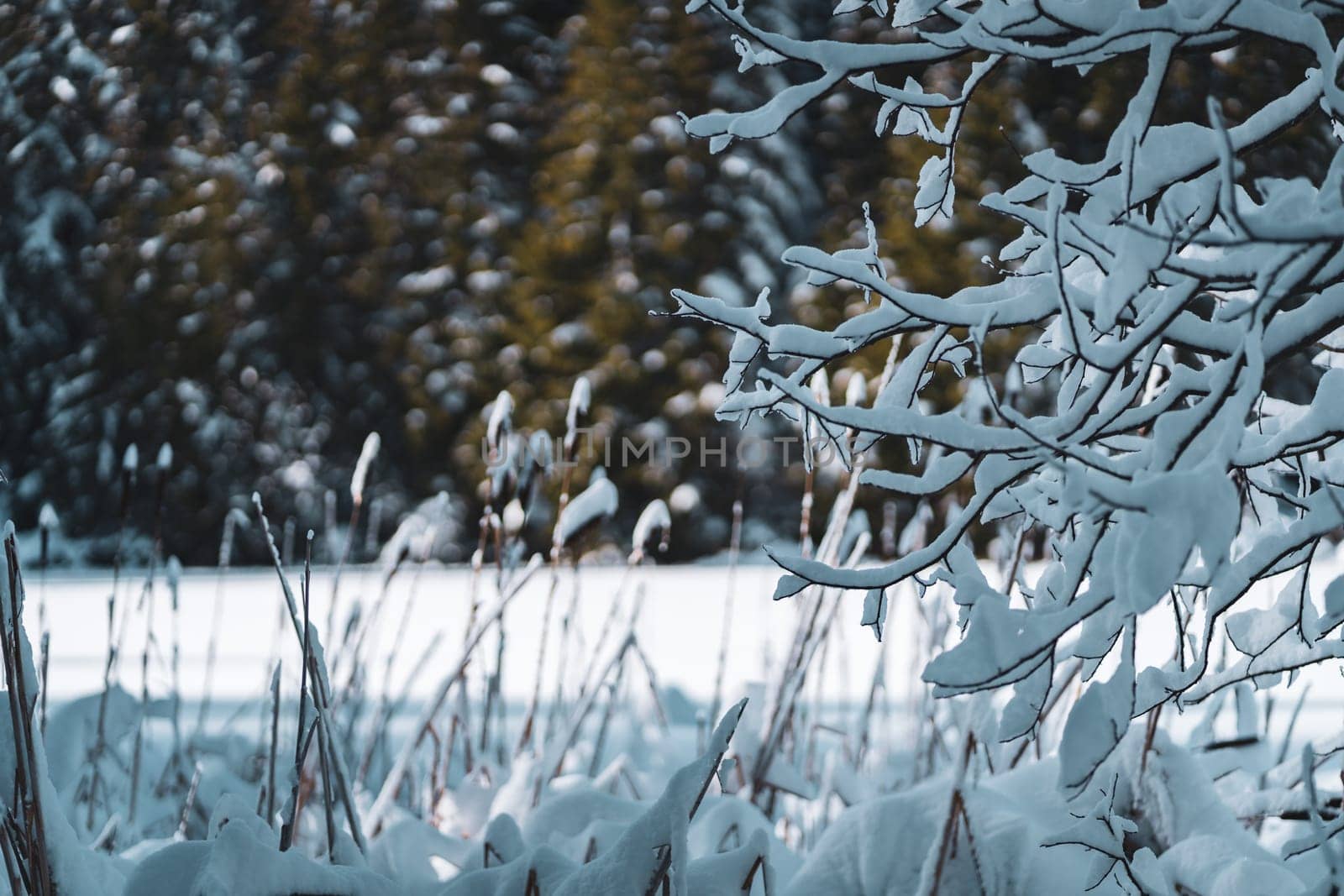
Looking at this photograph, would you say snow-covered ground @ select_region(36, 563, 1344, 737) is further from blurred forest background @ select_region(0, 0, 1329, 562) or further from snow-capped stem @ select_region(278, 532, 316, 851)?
snow-capped stem @ select_region(278, 532, 316, 851)

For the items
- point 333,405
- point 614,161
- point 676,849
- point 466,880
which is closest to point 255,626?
point 333,405

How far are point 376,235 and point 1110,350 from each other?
5069mm

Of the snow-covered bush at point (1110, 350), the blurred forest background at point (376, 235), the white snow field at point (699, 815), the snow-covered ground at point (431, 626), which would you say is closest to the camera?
the snow-covered bush at point (1110, 350)

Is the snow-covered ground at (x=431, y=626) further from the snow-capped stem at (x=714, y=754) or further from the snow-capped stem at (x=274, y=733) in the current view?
the snow-capped stem at (x=714, y=754)

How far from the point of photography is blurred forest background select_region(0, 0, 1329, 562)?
518 centimetres

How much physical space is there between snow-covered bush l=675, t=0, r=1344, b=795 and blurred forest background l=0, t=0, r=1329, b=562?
427 cm

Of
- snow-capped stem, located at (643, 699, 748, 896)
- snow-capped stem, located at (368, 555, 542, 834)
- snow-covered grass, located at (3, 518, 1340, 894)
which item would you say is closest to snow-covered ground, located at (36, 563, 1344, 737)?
snow-covered grass, located at (3, 518, 1340, 894)

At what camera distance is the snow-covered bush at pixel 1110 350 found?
1.69 feet

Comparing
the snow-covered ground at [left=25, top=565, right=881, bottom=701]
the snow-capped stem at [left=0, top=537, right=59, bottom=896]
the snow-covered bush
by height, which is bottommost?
the snow-covered ground at [left=25, top=565, right=881, bottom=701]

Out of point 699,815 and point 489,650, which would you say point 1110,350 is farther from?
point 489,650

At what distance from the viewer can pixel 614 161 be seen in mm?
5242

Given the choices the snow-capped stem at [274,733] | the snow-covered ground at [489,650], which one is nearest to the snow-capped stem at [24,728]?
the snow-capped stem at [274,733]

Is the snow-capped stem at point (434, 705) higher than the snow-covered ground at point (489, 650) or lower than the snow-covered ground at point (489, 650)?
higher

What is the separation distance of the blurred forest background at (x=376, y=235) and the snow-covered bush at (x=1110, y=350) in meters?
4.27
